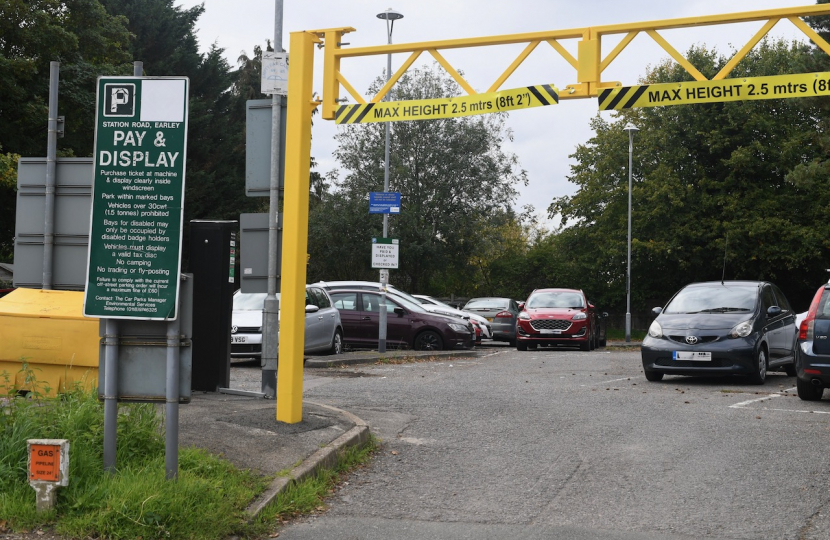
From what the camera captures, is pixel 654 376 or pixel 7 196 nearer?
pixel 654 376

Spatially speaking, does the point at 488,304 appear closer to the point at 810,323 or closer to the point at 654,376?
the point at 654,376

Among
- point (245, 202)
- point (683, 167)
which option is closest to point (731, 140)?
point (683, 167)

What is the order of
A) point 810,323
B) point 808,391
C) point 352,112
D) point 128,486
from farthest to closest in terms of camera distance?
point 808,391
point 810,323
point 352,112
point 128,486

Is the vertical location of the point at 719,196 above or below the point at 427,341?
above

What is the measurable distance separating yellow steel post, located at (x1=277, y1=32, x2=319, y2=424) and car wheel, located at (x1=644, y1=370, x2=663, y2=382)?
7.43 metres

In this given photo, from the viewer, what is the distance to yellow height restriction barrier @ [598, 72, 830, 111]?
27.3ft

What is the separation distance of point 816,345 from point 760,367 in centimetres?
262

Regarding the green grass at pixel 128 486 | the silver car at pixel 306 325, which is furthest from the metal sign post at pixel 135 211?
the silver car at pixel 306 325

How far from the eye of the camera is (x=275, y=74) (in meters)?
10.2

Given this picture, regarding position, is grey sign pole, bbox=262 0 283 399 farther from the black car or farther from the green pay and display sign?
the black car

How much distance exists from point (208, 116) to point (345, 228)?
911 centimetres

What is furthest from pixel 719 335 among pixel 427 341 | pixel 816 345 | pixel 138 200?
pixel 138 200

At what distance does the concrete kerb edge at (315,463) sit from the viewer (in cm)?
597

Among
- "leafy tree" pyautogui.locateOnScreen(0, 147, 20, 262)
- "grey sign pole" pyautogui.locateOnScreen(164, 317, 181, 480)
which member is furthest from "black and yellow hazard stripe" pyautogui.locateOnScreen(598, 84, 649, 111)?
"leafy tree" pyautogui.locateOnScreen(0, 147, 20, 262)
